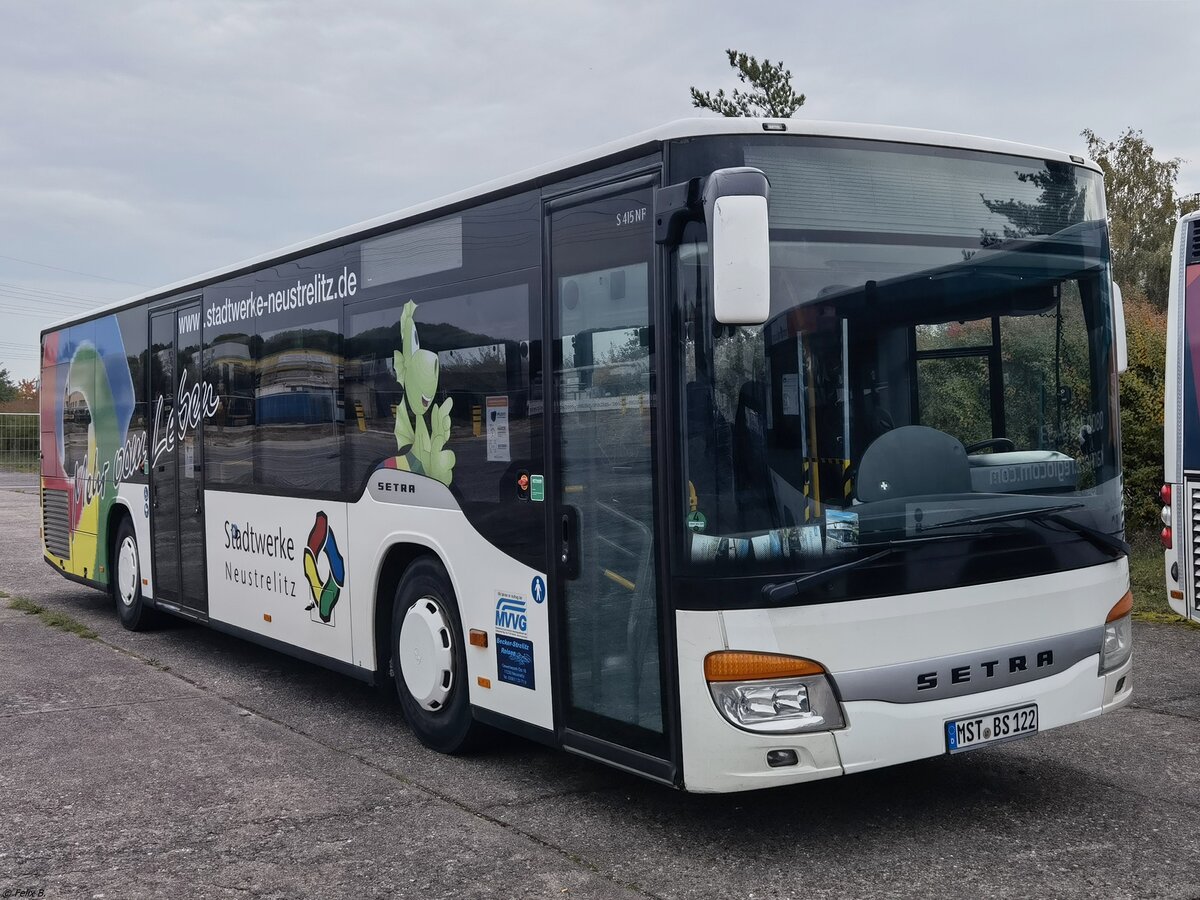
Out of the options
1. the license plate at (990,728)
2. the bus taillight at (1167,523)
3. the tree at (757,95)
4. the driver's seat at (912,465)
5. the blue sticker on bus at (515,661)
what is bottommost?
the license plate at (990,728)

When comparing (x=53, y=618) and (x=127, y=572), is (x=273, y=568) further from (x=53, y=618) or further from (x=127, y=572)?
(x=53, y=618)

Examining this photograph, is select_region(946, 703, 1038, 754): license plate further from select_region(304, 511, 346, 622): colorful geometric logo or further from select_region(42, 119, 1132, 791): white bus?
select_region(304, 511, 346, 622): colorful geometric logo

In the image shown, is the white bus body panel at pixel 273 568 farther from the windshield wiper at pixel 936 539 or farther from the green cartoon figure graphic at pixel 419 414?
the windshield wiper at pixel 936 539

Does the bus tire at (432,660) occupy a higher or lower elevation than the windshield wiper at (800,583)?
lower

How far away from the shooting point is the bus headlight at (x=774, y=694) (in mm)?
4484

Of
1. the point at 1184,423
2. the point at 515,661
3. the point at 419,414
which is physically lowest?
the point at 515,661

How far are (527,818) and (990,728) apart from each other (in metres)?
1.98

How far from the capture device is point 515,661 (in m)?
5.63

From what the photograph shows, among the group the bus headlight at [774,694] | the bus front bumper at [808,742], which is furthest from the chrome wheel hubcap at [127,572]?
the bus headlight at [774,694]

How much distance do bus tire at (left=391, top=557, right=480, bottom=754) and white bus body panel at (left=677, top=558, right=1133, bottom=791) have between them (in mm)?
1867

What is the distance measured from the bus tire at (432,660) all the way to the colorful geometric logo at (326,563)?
27.0 inches

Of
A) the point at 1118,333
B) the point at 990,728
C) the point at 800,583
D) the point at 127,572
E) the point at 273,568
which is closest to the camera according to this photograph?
the point at 800,583

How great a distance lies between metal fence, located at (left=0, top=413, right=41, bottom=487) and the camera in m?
44.6

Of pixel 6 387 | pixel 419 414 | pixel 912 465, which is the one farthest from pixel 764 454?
pixel 6 387
